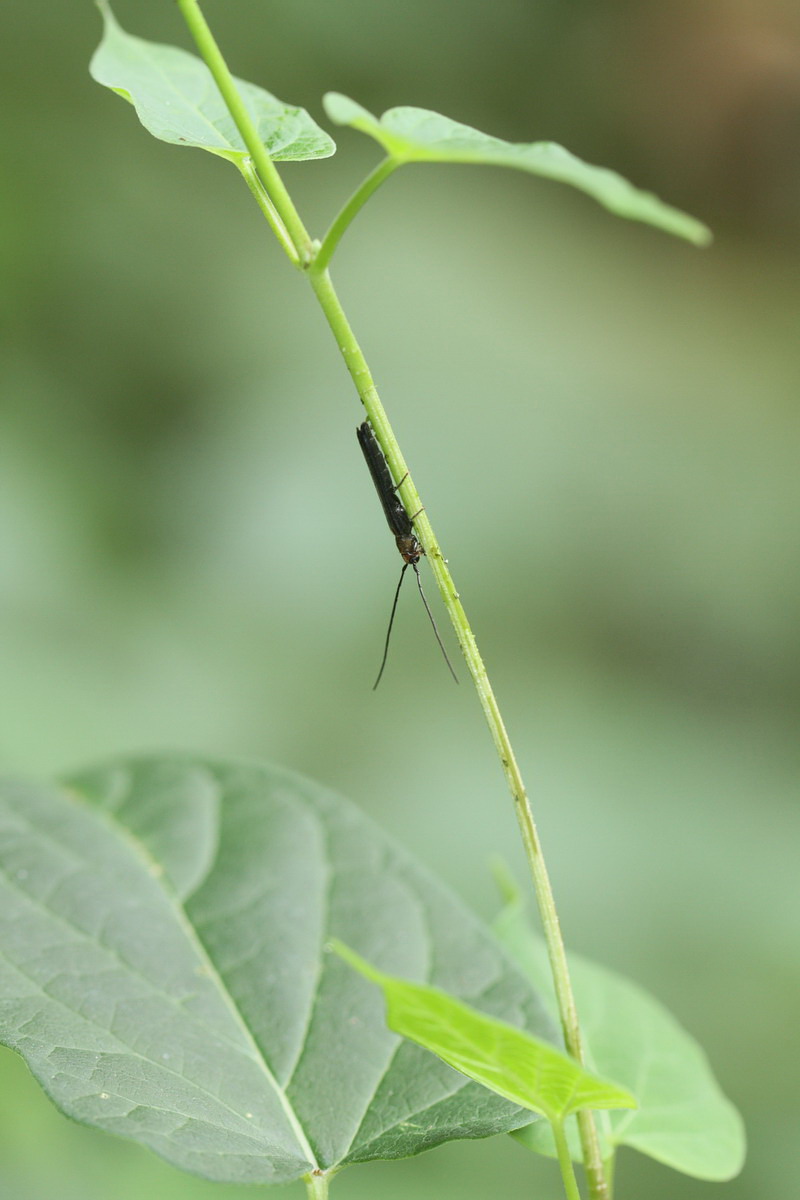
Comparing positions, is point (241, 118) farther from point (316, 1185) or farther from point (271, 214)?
point (316, 1185)

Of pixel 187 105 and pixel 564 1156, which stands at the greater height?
pixel 187 105

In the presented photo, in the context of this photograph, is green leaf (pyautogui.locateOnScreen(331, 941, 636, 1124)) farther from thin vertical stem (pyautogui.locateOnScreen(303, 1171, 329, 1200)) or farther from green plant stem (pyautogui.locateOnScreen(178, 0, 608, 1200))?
thin vertical stem (pyautogui.locateOnScreen(303, 1171, 329, 1200))

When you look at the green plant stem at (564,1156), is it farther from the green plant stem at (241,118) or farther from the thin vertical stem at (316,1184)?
the green plant stem at (241,118)

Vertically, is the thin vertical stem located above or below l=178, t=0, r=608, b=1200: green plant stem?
below

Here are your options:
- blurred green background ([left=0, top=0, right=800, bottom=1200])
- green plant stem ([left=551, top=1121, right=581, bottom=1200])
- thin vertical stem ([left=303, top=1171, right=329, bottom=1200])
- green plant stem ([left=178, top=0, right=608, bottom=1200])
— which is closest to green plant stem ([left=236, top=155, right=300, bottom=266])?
green plant stem ([left=178, top=0, right=608, bottom=1200])

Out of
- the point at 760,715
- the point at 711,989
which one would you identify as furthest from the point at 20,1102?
the point at 760,715

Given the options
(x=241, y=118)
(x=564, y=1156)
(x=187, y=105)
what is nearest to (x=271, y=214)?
(x=241, y=118)
